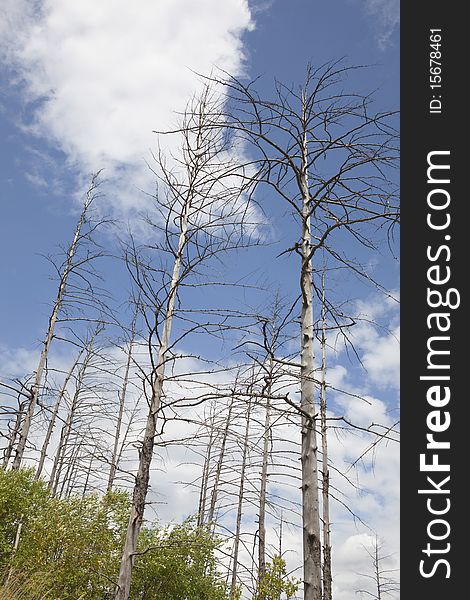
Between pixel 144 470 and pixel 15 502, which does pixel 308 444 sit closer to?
pixel 144 470

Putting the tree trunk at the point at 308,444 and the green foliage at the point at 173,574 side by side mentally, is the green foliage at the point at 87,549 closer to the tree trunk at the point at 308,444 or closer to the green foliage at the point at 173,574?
the green foliage at the point at 173,574

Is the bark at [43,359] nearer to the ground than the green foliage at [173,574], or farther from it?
farther from it

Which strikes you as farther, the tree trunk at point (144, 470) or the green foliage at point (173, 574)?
the green foliage at point (173, 574)

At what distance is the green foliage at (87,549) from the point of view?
37.2ft

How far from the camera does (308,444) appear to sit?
3500 millimetres

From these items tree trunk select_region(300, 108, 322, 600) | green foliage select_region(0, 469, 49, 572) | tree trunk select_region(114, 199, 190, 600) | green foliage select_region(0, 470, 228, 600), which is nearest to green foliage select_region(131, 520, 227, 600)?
green foliage select_region(0, 470, 228, 600)

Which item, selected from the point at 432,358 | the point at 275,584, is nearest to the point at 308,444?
the point at 432,358

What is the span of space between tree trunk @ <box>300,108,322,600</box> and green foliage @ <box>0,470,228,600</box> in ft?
26.1

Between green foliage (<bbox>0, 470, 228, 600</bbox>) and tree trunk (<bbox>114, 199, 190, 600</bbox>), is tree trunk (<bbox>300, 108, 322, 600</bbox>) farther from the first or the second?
green foliage (<bbox>0, 470, 228, 600</bbox>)

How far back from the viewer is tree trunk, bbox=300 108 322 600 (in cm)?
319

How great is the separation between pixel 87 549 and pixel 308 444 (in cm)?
985

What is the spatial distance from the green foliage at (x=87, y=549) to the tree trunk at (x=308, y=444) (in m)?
7.96

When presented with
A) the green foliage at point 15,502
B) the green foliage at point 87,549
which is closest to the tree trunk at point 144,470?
the green foliage at point 87,549

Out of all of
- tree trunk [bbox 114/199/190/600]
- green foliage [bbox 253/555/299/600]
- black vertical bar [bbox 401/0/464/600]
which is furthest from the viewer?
green foliage [bbox 253/555/299/600]
